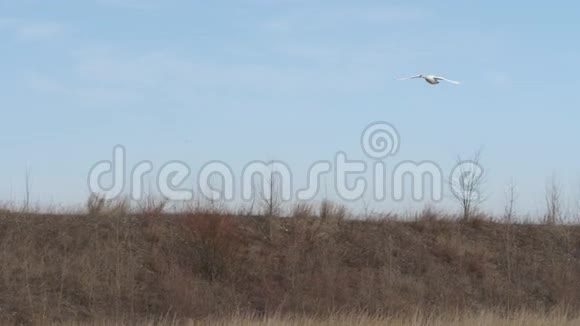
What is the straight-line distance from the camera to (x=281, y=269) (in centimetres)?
2822

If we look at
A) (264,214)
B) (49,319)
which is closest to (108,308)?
(49,319)

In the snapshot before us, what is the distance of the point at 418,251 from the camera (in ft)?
102

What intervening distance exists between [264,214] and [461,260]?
6526mm

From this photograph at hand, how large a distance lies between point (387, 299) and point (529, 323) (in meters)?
6.43

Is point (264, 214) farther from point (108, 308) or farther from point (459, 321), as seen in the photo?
point (459, 321)

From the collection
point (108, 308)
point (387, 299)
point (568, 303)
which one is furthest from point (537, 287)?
point (108, 308)

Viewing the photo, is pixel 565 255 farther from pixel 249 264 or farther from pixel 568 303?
pixel 249 264

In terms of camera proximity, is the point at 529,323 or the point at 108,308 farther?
the point at 108,308

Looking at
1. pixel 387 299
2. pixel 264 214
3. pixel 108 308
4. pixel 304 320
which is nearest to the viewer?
pixel 304 320

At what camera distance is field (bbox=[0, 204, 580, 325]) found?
A: 24.1 meters

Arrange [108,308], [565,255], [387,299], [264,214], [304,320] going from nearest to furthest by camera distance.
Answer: [304,320]
[108,308]
[387,299]
[264,214]
[565,255]

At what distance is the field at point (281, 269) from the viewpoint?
79.0ft

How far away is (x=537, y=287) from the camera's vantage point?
101ft

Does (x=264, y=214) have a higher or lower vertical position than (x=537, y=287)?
higher
